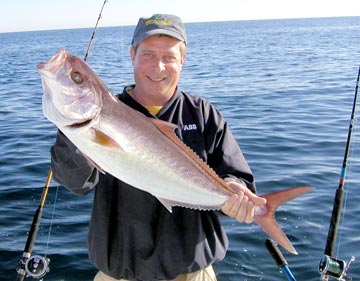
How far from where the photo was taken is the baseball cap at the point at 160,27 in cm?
374

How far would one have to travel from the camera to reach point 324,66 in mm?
28062

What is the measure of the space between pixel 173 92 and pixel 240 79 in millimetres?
20568

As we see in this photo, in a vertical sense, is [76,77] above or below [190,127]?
above

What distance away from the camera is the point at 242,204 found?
3490 mm

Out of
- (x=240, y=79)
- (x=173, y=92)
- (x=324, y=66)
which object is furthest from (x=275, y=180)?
(x=324, y=66)

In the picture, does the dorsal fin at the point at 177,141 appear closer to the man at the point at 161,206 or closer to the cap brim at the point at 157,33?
the man at the point at 161,206

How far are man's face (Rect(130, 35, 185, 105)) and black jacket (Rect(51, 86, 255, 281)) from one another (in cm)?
14

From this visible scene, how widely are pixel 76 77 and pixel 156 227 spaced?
4.69ft

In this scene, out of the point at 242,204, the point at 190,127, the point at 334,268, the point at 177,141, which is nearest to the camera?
the point at 177,141

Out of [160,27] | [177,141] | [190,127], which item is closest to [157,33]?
[160,27]

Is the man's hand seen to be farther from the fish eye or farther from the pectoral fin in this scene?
the fish eye

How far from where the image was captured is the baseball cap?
3744 mm

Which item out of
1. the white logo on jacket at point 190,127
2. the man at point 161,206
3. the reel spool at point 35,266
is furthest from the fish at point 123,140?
the reel spool at point 35,266

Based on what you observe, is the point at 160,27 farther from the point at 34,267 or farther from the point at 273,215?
the point at 34,267
